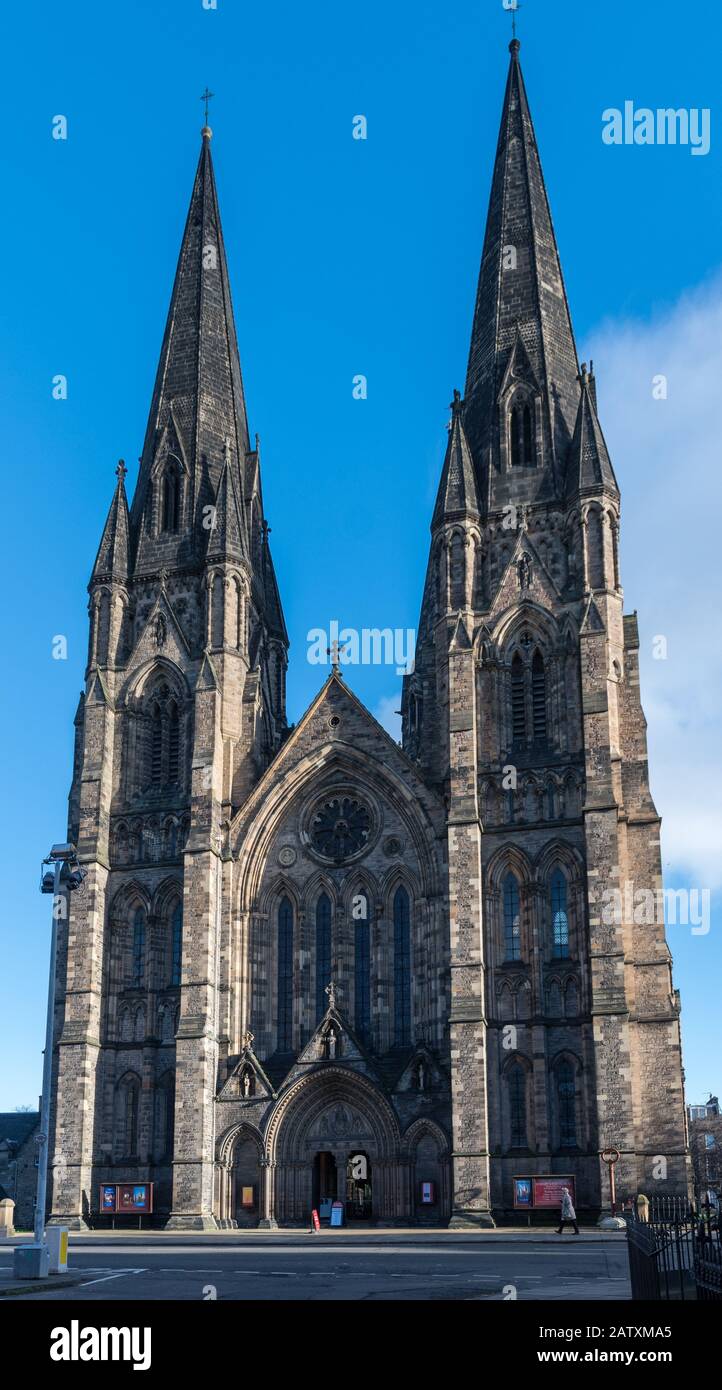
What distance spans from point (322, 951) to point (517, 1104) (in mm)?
8001

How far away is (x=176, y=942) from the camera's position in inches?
1903

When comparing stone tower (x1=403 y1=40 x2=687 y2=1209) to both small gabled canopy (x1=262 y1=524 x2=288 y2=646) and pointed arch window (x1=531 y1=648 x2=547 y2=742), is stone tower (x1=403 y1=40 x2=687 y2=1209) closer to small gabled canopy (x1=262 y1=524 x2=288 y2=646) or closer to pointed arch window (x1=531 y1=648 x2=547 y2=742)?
pointed arch window (x1=531 y1=648 x2=547 y2=742)

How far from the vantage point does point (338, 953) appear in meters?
46.4

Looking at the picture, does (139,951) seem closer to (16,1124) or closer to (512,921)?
(512,921)

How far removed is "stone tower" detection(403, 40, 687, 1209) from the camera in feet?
136

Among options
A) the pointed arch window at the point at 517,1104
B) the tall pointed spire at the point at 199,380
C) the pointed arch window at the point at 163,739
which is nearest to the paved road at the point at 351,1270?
the pointed arch window at the point at 517,1104

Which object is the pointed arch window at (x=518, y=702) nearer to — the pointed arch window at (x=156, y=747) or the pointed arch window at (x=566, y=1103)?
the pointed arch window at (x=566, y=1103)

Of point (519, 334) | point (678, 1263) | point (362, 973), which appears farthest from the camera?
point (519, 334)

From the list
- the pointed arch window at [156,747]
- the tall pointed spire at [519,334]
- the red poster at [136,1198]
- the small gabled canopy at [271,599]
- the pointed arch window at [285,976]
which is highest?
the tall pointed spire at [519,334]

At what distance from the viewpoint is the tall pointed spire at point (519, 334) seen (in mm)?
50625

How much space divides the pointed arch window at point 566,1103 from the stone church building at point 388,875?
9 centimetres

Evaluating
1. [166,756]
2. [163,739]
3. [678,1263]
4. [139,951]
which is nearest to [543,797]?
[166,756]

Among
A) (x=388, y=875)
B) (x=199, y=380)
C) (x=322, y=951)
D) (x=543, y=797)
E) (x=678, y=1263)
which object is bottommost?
(x=678, y=1263)
